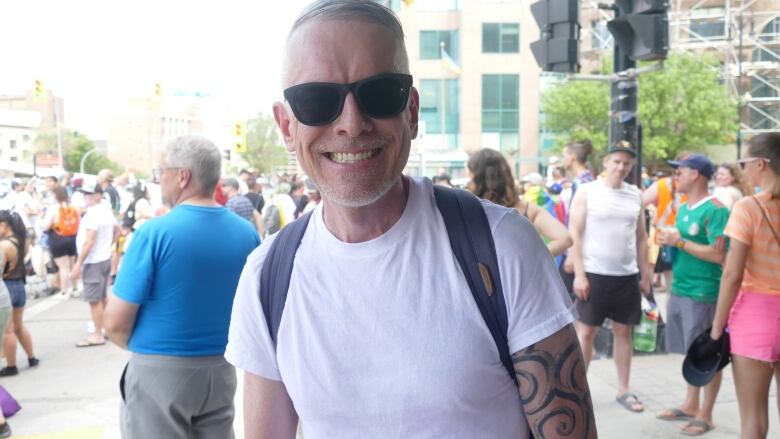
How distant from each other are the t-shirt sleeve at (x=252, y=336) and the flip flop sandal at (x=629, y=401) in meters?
4.83

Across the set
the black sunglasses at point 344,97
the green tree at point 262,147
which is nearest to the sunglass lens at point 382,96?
the black sunglasses at point 344,97

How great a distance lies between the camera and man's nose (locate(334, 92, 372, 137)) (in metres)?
1.64

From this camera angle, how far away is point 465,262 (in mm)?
1554

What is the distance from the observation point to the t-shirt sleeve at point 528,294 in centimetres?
150

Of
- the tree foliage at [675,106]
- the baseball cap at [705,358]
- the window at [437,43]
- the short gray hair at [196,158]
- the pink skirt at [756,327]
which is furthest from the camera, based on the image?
the window at [437,43]

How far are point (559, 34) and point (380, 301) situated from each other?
677cm

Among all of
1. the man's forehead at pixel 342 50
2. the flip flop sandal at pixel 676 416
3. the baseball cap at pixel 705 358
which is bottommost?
the flip flop sandal at pixel 676 416

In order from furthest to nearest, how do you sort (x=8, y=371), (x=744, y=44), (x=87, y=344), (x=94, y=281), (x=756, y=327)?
(x=744, y=44) → (x=87, y=344) → (x=94, y=281) → (x=8, y=371) → (x=756, y=327)

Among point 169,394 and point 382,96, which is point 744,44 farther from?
point 382,96

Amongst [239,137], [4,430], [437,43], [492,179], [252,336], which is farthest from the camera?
[437,43]

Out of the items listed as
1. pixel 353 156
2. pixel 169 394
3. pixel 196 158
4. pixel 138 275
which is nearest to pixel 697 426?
pixel 169 394

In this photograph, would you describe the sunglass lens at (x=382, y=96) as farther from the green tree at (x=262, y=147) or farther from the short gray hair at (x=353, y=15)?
the green tree at (x=262, y=147)

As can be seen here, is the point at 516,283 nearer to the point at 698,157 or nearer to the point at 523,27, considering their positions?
the point at 698,157

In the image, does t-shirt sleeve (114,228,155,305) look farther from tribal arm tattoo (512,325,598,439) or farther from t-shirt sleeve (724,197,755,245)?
t-shirt sleeve (724,197,755,245)
